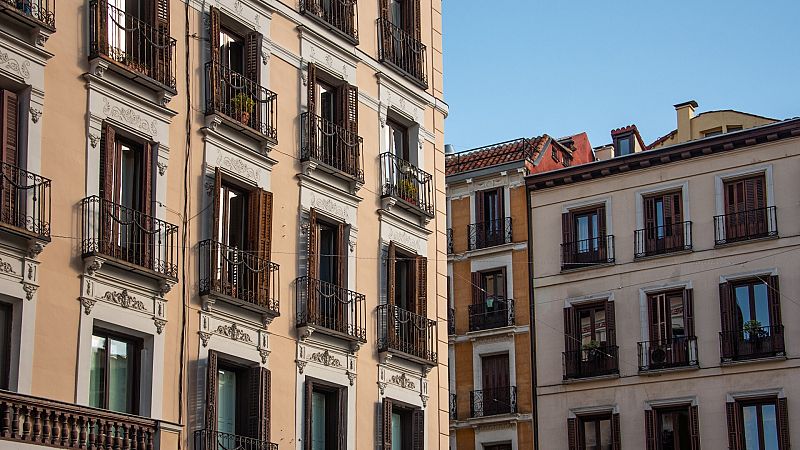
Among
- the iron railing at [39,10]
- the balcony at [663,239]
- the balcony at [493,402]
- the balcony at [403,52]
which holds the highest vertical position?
the balcony at [403,52]

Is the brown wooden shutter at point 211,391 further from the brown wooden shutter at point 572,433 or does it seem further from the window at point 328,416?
the brown wooden shutter at point 572,433

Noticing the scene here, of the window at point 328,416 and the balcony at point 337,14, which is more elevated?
the balcony at point 337,14

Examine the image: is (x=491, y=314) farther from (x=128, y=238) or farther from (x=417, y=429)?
(x=128, y=238)

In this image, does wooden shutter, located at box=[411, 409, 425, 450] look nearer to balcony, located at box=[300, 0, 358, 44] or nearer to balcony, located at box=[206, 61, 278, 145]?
balcony, located at box=[206, 61, 278, 145]

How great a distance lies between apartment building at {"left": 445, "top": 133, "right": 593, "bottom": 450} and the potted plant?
27.0m

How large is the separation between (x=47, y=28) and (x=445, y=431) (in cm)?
1573

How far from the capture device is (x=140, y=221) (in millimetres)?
27625

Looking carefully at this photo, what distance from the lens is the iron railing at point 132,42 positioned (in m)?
27.4

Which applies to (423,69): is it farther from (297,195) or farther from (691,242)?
(691,242)

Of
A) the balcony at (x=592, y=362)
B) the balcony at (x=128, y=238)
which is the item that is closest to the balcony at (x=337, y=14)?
the balcony at (x=128, y=238)

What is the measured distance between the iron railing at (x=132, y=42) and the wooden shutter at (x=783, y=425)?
28492mm

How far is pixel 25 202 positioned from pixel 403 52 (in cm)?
1484

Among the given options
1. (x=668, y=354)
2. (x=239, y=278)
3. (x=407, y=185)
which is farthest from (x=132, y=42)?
(x=668, y=354)

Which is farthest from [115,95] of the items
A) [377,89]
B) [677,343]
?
[677,343]
